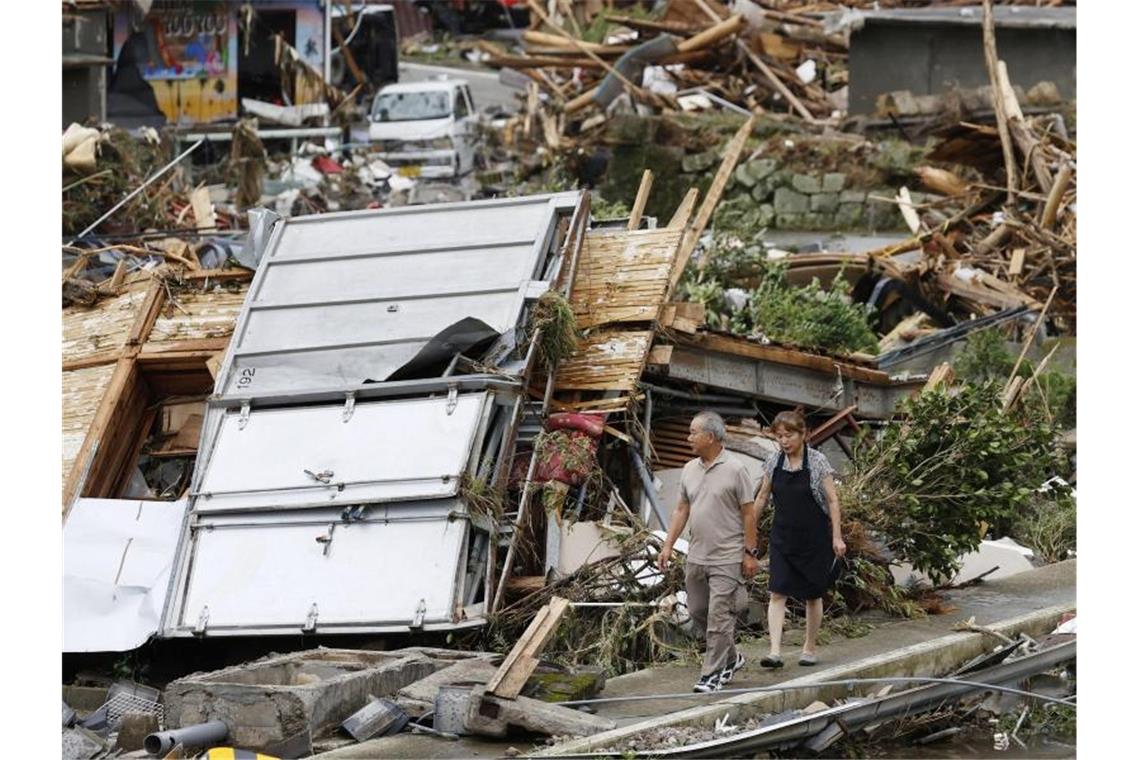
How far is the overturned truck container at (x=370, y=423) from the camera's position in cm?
1034

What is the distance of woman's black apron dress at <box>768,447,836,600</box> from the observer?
934 centimetres

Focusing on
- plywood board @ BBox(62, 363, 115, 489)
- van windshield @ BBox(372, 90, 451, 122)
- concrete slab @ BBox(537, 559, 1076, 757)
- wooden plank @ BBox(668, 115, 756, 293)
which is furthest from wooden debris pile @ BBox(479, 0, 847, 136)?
concrete slab @ BBox(537, 559, 1076, 757)

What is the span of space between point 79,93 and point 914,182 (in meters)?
13.4

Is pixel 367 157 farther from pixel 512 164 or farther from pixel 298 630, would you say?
pixel 298 630

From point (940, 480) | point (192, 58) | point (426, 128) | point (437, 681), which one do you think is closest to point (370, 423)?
point (437, 681)

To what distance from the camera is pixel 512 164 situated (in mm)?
28094

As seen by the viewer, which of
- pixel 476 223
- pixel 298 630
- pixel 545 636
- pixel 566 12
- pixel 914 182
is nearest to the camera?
pixel 545 636

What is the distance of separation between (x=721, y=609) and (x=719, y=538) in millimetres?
347

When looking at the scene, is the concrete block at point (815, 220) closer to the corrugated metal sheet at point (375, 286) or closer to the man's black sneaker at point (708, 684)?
the corrugated metal sheet at point (375, 286)

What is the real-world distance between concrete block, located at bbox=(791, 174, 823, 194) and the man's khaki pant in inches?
621

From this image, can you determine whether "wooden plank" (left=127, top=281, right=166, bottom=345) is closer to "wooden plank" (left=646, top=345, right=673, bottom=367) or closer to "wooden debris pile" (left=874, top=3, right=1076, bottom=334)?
"wooden plank" (left=646, top=345, right=673, bottom=367)

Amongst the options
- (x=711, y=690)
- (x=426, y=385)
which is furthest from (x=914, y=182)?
(x=711, y=690)

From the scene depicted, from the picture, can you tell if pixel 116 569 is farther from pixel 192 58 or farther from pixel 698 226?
pixel 192 58

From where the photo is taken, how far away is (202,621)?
1045 centimetres
